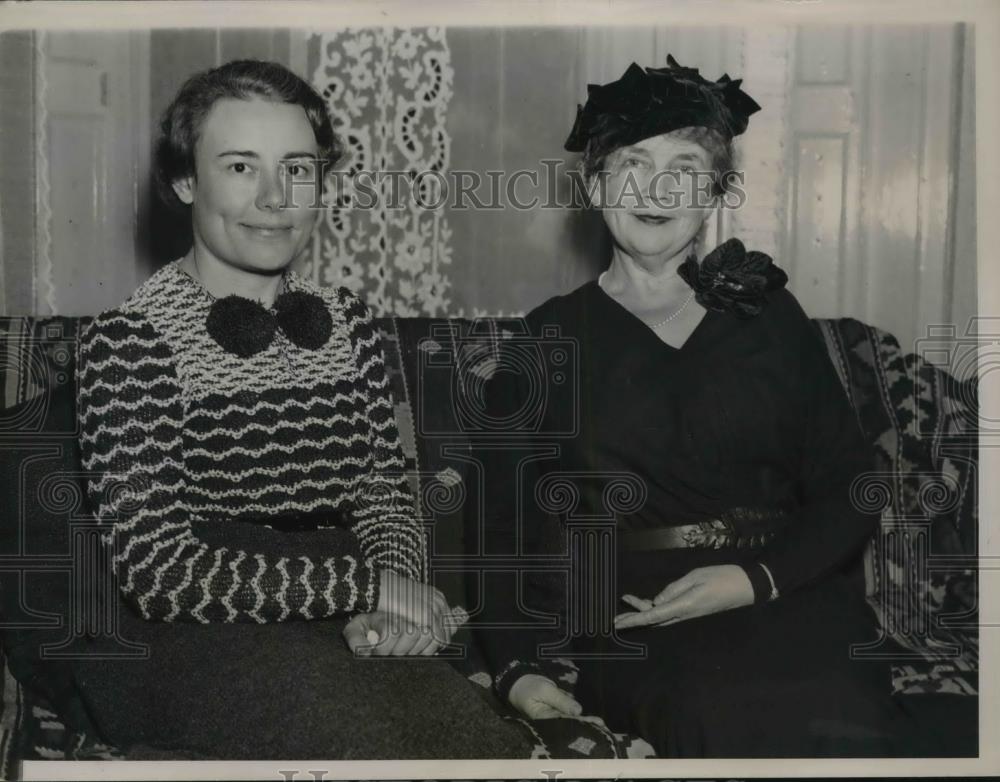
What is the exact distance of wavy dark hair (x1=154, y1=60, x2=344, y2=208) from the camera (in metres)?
1.86

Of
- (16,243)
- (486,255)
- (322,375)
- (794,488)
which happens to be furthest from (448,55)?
(794,488)

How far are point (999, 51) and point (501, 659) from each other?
158cm

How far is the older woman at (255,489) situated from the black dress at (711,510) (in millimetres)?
240

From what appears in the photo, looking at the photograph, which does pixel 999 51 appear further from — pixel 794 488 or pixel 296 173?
pixel 296 173

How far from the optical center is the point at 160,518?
1.67 meters

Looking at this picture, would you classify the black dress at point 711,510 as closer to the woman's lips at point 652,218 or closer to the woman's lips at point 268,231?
the woman's lips at point 652,218

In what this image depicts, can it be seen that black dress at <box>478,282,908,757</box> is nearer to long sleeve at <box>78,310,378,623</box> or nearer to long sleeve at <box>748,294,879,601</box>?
long sleeve at <box>748,294,879,601</box>

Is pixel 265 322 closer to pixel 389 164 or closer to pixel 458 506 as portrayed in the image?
pixel 458 506

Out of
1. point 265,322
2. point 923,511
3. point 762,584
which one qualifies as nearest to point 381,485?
point 265,322

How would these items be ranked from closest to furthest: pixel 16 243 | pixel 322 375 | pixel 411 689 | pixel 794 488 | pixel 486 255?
pixel 411 689, pixel 322 375, pixel 794 488, pixel 16 243, pixel 486 255

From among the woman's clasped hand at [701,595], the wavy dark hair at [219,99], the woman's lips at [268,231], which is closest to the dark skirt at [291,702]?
the woman's clasped hand at [701,595]

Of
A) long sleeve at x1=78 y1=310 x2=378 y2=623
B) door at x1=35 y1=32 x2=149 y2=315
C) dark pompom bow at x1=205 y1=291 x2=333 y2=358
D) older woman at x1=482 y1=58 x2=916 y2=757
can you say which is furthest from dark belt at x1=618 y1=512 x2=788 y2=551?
door at x1=35 y1=32 x2=149 y2=315

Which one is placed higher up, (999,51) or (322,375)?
(999,51)

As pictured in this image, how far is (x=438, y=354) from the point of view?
2.10m
